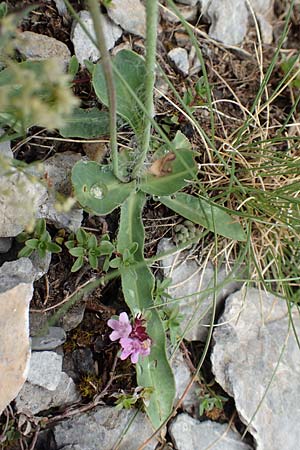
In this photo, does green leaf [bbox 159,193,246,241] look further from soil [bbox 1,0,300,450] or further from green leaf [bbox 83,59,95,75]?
green leaf [bbox 83,59,95,75]

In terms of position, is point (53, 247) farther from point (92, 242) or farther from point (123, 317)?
point (123, 317)

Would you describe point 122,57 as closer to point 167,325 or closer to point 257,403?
point 167,325

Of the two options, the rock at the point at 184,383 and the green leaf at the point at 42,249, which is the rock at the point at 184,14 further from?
the rock at the point at 184,383

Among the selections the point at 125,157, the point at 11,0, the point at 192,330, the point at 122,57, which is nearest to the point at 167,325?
the point at 192,330

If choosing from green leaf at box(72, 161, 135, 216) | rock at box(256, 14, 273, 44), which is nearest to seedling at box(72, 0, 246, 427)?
green leaf at box(72, 161, 135, 216)

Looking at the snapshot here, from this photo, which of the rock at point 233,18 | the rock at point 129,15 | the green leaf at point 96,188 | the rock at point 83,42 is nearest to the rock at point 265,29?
the rock at point 233,18

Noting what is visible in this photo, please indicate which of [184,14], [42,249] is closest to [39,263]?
[42,249]
